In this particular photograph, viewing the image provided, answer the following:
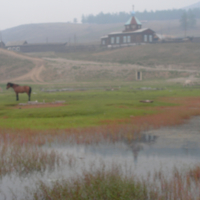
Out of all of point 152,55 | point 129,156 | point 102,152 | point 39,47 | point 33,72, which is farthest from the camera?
point 39,47

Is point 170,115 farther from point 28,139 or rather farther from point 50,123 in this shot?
point 28,139

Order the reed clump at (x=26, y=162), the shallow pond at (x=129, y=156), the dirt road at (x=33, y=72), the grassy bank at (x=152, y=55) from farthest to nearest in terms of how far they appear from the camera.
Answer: the grassy bank at (x=152, y=55) < the dirt road at (x=33, y=72) < the reed clump at (x=26, y=162) < the shallow pond at (x=129, y=156)

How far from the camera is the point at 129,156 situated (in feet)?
43.2

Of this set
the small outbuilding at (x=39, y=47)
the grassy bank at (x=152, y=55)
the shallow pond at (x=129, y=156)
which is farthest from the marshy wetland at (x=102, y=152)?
the small outbuilding at (x=39, y=47)

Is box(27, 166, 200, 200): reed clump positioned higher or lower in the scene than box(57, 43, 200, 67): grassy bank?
lower

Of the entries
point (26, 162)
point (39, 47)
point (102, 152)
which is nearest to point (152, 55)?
point (39, 47)

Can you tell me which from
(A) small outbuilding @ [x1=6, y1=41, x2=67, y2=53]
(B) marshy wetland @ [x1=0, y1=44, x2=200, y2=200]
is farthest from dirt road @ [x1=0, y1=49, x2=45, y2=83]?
(B) marshy wetland @ [x1=0, y1=44, x2=200, y2=200]

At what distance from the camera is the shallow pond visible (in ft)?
35.6

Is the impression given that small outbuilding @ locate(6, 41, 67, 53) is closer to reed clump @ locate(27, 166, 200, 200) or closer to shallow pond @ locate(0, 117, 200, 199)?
shallow pond @ locate(0, 117, 200, 199)

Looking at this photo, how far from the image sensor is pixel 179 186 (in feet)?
30.1

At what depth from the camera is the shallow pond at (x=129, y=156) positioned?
35.6 ft

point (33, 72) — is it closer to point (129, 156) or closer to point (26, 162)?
point (129, 156)

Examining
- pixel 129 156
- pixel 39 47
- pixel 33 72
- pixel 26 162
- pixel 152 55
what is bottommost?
pixel 129 156

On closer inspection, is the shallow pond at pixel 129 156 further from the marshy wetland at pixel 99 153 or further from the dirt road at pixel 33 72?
the dirt road at pixel 33 72
